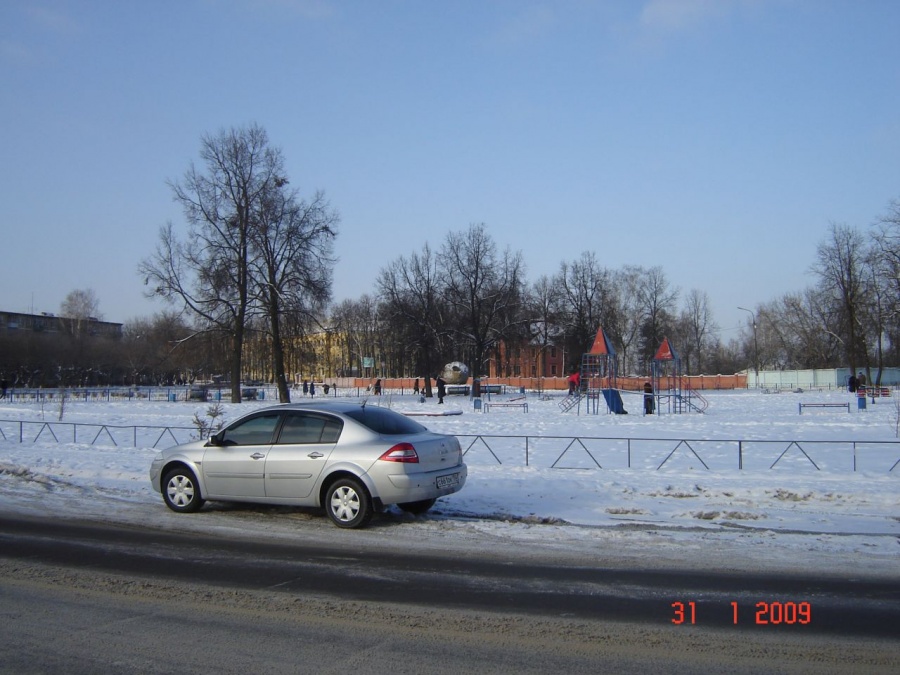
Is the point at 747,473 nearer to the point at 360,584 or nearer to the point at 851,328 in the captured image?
the point at 360,584

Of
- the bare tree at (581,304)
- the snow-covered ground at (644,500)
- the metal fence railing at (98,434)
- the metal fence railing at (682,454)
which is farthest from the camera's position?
the bare tree at (581,304)

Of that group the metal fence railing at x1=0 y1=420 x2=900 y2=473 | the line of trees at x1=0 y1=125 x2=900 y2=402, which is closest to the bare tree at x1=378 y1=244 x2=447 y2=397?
the line of trees at x1=0 y1=125 x2=900 y2=402

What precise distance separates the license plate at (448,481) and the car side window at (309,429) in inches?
56.9

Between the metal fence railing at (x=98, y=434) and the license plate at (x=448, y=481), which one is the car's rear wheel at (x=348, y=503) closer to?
the license plate at (x=448, y=481)

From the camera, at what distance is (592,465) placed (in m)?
17.3

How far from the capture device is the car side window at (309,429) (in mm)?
10094

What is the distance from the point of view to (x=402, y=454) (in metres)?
9.64

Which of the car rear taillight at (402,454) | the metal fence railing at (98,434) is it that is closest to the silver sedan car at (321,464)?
the car rear taillight at (402,454)

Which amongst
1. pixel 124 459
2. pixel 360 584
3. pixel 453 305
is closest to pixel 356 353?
pixel 453 305

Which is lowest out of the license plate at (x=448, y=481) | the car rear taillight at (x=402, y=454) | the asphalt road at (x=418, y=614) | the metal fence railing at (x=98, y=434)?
the metal fence railing at (x=98, y=434)

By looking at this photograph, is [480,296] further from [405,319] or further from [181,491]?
[181,491]

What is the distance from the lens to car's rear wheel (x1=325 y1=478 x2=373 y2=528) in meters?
9.69

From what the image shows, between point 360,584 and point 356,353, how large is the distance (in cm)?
11057

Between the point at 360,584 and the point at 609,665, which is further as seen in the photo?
the point at 360,584
